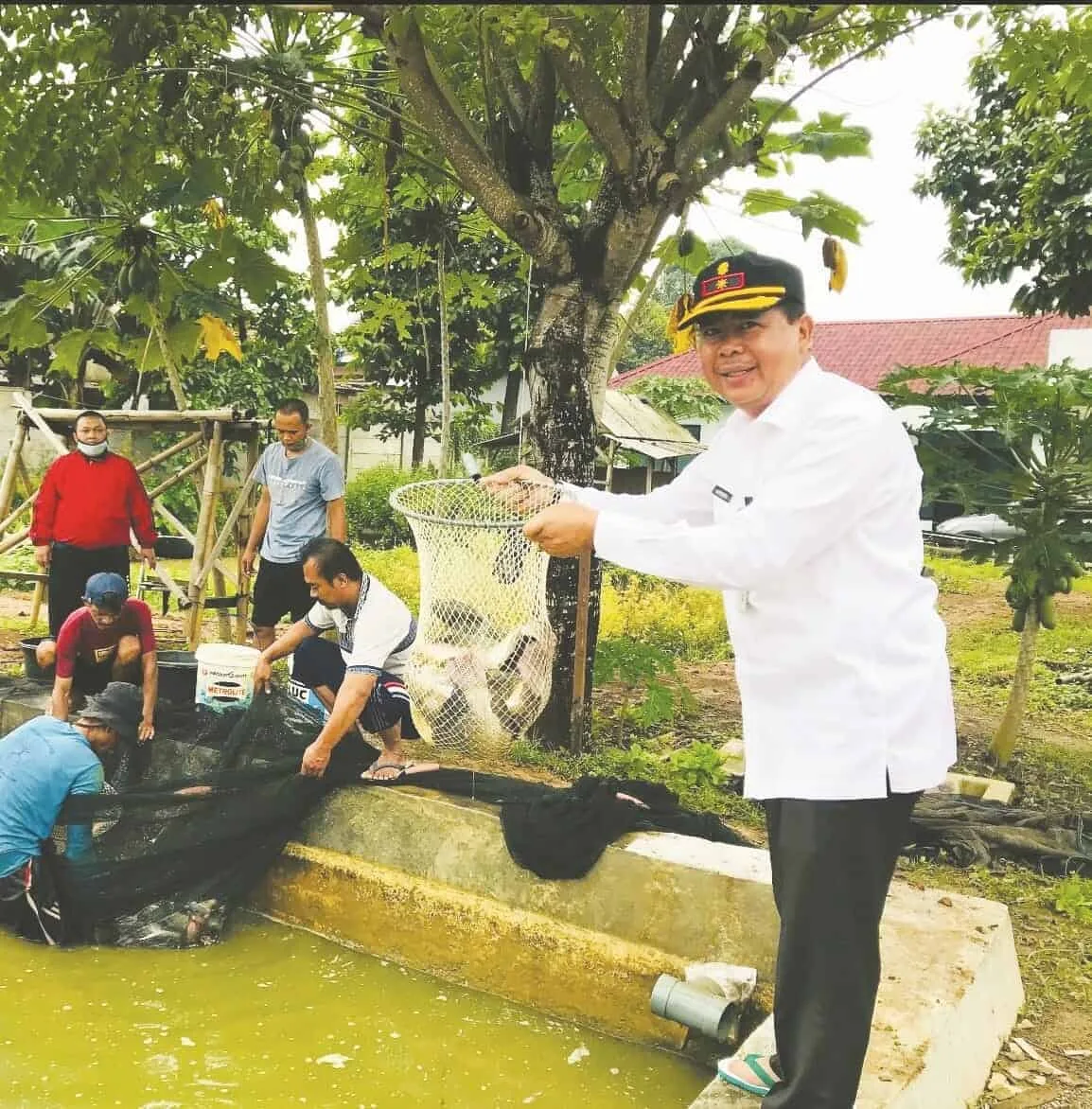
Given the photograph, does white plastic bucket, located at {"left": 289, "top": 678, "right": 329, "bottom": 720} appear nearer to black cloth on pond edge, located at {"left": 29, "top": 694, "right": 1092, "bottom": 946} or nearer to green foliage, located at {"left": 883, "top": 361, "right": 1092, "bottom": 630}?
black cloth on pond edge, located at {"left": 29, "top": 694, "right": 1092, "bottom": 946}

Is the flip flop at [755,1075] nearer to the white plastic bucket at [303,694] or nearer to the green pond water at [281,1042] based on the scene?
the green pond water at [281,1042]

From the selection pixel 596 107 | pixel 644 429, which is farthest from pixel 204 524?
pixel 644 429

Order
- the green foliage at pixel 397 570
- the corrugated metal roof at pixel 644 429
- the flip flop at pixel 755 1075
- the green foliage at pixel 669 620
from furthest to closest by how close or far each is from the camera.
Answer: the corrugated metal roof at pixel 644 429 → the green foliage at pixel 397 570 → the green foliage at pixel 669 620 → the flip flop at pixel 755 1075

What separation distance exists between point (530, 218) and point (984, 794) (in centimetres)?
375

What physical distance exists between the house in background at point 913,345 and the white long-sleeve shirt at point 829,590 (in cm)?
1767

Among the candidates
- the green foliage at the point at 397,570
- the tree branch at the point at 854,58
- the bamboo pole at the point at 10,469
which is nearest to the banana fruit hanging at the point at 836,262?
the tree branch at the point at 854,58

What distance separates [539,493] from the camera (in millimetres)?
3252

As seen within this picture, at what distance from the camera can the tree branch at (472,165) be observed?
4777 mm

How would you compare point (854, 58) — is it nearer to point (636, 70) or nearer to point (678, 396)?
point (636, 70)

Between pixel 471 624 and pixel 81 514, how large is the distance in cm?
292

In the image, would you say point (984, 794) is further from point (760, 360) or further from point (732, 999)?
point (760, 360)

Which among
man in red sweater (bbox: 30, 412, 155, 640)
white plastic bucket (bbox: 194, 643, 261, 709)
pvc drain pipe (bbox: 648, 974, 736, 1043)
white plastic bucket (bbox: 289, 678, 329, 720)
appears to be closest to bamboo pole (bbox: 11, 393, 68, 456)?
man in red sweater (bbox: 30, 412, 155, 640)

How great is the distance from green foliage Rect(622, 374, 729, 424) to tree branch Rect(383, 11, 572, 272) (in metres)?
16.7

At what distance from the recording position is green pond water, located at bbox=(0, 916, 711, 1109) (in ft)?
10.9
